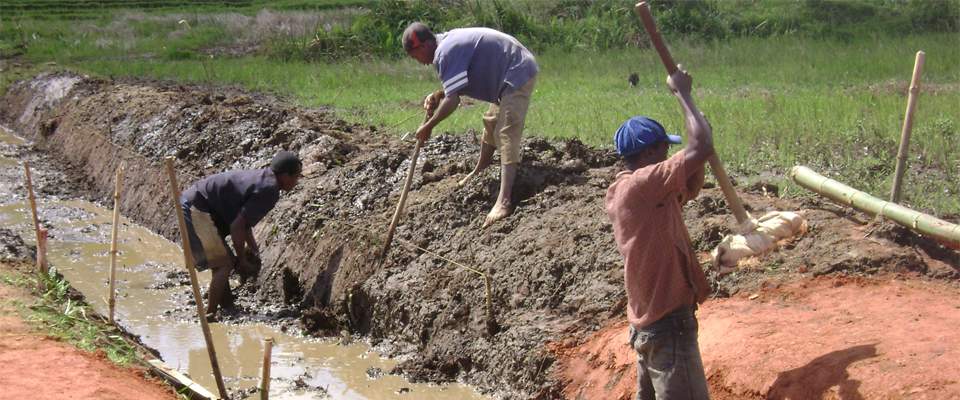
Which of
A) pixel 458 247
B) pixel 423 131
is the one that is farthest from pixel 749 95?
pixel 423 131

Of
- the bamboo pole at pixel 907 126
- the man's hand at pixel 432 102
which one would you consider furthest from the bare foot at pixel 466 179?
the bamboo pole at pixel 907 126

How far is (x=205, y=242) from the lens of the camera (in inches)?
334

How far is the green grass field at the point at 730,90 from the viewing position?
30.2 feet

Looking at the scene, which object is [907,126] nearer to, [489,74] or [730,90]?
[489,74]

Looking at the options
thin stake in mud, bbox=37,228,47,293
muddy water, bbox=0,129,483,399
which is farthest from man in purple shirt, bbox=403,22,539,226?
thin stake in mud, bbox=37,228,47,293

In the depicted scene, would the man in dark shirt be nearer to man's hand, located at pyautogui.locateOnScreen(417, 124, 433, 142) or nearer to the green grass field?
man's hand, located at pyautogui.locateOnScreen(417, 124, 433, 142)

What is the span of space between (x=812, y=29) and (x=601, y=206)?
553 inches

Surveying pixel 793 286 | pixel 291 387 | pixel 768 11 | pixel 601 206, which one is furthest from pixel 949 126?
pixel 768 11

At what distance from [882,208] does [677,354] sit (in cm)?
233

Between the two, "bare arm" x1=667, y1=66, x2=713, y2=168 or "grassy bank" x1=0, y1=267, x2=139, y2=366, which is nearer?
"bare arm" x1=667, y1=66, x2=713, y2=168

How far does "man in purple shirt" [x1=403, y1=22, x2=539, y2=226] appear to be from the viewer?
7715 mm

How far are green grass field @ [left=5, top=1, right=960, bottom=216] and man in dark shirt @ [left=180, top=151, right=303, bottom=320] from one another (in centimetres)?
343

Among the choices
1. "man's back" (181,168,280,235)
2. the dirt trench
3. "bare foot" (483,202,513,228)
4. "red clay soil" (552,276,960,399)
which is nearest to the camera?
"red clay soil" (552,276,960,399)

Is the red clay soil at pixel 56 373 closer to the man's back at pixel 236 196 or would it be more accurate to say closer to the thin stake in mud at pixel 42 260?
the thin stake in mud at pixel 42 260
